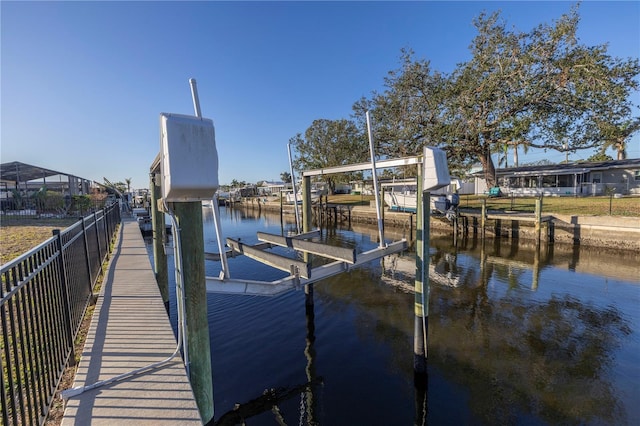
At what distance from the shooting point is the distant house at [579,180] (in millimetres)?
25672

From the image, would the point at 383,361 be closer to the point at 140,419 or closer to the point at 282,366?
the point at 282,366

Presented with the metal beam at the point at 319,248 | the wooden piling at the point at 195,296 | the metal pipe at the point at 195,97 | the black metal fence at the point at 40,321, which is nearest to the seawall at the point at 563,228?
the metal beam at the point at 319,248

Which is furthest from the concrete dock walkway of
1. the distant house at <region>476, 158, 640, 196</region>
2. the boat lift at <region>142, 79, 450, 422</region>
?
the distant house at <region>476, 158, 640, 196</region>

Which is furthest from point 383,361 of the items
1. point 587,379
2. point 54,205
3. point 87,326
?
point 54,205

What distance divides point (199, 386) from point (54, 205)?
2154 centimetres

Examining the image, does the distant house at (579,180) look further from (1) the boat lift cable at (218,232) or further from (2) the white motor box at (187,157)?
(2) the white motor box at (187,157)

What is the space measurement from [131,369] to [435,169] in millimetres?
4285

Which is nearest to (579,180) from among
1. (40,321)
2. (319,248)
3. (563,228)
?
(563,228)

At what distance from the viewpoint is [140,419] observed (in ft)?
7.49

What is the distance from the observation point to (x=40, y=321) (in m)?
3.05

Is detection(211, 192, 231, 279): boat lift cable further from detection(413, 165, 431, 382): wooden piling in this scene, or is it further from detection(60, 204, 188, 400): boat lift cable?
detection(413, 165, 431, 382): wooden piling

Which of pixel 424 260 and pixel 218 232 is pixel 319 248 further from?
pixel 218 232

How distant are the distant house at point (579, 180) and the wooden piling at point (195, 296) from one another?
27153 mm

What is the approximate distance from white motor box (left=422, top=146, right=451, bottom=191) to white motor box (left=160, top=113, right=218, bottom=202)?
3202mm
